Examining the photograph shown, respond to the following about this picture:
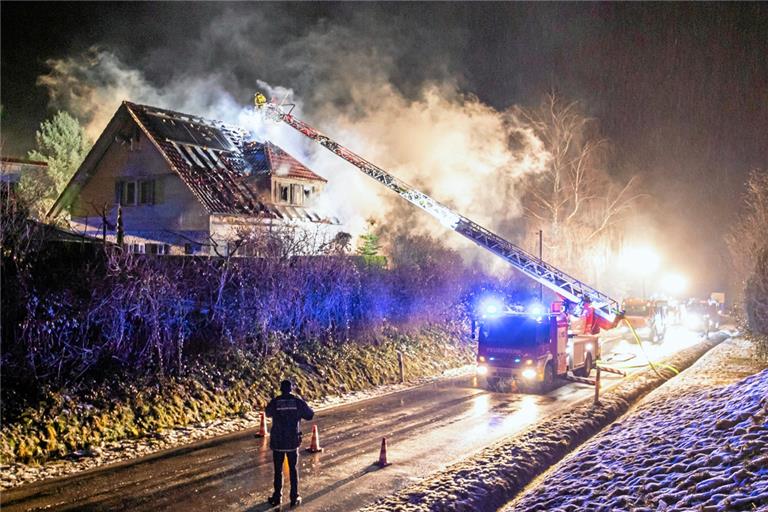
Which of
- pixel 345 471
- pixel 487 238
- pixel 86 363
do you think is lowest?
pixel 345 471

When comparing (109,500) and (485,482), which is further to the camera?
(485,482)

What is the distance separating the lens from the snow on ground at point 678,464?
7.78 m

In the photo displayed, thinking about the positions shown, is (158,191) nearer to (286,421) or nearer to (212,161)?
(212,161)

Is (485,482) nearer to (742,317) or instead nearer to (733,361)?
(733,361)

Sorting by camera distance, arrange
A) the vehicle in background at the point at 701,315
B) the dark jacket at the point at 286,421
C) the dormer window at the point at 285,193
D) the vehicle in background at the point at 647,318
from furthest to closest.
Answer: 1. the vehicle in background at the point at 701,315
2. the vehicle in background at the point at 647,318
3. the dormer window at the point at 285,193
4. the dark jacket at the point at 286,421

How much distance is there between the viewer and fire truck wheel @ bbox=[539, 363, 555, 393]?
1947 cm

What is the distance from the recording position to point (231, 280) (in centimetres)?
1734

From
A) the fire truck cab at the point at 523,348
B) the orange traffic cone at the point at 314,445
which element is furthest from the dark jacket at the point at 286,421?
the fire truck cab at the point at 523,348

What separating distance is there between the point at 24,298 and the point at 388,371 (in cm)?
1177

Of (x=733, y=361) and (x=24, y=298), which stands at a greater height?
(x=24, y=298)

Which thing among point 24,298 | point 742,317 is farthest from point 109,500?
point 742,317

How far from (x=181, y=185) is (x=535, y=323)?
17.6 metres

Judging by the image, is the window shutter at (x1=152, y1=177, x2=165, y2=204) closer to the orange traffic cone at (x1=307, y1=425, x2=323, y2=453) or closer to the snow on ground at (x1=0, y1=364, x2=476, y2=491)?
the snow on ground at (x1=0, y1=364, x2=476, y2=491)

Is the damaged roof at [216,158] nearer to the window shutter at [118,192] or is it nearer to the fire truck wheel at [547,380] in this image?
the window shutter at [118,192]
